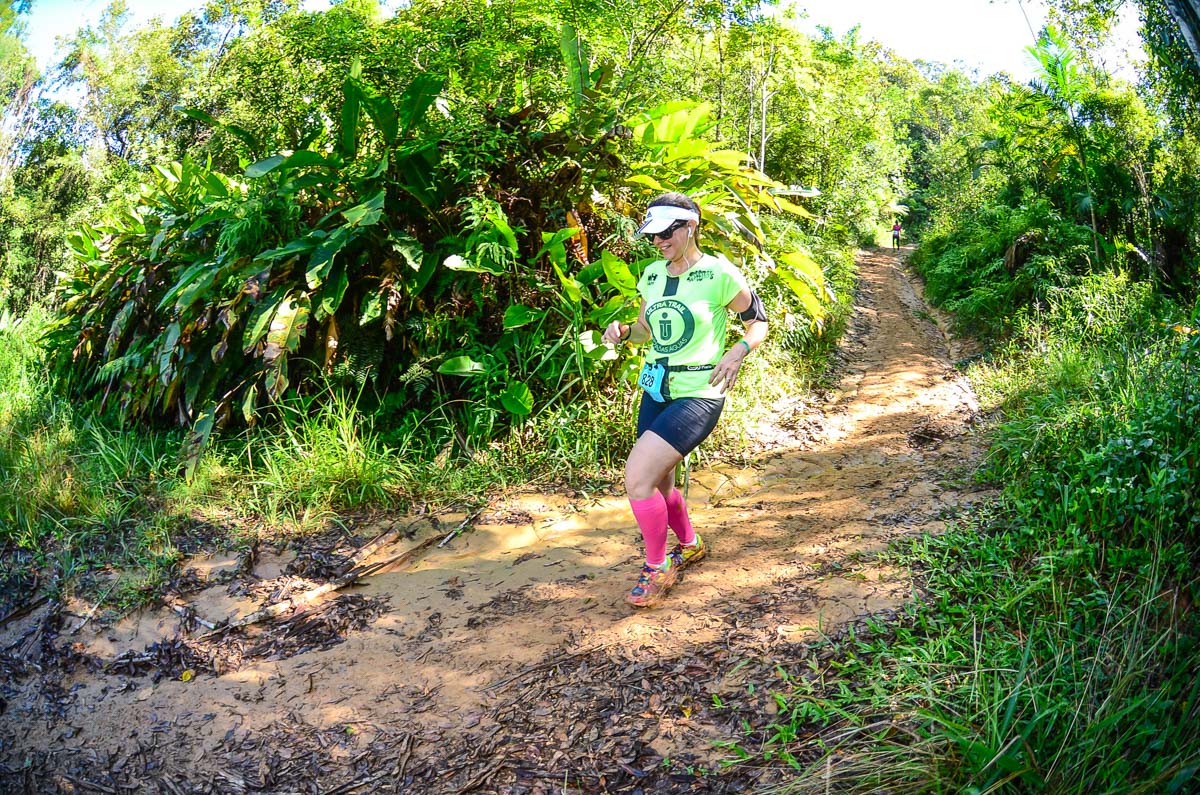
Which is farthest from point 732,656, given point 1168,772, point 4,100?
point 4,100

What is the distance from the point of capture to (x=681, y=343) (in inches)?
133

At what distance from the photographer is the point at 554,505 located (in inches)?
196

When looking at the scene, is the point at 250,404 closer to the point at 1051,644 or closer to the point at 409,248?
the point at 409,248

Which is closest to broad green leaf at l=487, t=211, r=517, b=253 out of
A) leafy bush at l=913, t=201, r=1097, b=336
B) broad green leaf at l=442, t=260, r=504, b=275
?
broad green leaf at l=442, t=260, r=504, b=275

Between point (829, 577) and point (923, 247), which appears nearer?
point (829, 577)

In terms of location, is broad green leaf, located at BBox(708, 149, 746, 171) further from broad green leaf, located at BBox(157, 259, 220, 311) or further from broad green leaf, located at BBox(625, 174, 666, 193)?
broad green leaf, located at BBox(157, 259, 220, 311)

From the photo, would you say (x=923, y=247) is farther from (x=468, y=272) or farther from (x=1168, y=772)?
(x=1168, y=772)

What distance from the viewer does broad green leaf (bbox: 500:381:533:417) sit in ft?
17.2

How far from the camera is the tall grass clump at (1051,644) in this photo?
7.46ft

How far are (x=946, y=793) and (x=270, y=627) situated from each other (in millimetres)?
3240

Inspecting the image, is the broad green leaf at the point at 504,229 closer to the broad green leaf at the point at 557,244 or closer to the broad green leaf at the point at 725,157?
the broad green leaf at the point at 557,244

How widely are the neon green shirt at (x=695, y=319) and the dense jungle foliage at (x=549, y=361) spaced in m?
1.24

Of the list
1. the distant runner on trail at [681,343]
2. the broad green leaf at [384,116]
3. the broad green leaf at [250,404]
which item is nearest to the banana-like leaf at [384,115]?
the broad green leaf at [384,116]

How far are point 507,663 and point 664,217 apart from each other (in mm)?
2070
